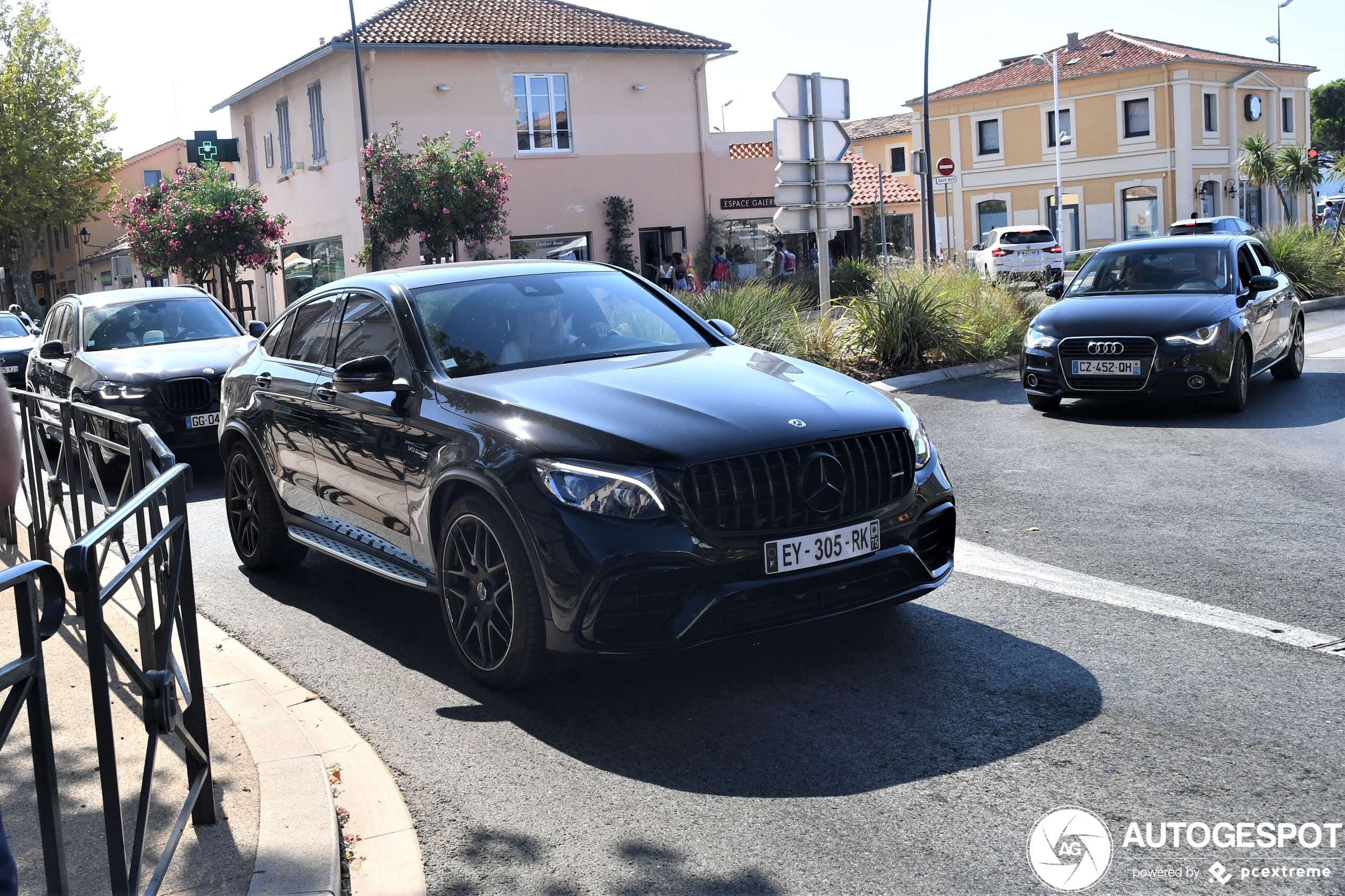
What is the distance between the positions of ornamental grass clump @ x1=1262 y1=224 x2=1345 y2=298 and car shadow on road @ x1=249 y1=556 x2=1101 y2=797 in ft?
70.4

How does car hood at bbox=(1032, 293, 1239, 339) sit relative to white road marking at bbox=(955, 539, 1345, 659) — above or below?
above

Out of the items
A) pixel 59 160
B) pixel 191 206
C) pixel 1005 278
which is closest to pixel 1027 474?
pixel 1005 278

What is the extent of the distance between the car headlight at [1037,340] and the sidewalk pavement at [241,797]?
8130 millimetres

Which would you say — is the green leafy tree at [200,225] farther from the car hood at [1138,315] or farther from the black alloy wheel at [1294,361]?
the black alloy wheel at [1294,361]

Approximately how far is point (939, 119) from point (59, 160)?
4127cm

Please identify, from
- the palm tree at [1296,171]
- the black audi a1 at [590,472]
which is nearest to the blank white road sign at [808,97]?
the black audi a1 at [590,472]

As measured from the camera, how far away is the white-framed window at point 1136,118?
54.9 m

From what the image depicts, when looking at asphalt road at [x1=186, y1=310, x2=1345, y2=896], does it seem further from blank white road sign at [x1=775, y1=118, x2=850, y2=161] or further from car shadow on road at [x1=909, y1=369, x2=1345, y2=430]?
blank white road sign at [x1=775, y1=118, x2=850, y2=161]

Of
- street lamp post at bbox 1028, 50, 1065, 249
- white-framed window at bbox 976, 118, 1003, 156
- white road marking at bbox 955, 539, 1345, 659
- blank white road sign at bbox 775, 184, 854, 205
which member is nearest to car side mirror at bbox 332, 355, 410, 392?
white road marking at bbox 955, 539, 1345, 659

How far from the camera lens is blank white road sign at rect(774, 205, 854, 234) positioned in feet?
52.1

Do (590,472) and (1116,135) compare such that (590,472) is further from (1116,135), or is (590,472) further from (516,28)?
(1116,135)

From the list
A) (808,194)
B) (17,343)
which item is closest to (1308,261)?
(808,194)

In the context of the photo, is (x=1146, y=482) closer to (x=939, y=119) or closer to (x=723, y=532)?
(x=723, y=532)

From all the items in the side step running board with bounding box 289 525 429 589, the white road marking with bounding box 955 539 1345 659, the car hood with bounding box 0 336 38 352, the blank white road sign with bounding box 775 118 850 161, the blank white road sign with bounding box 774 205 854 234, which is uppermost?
the blank white road sign with bounding box 775 118 850 161
